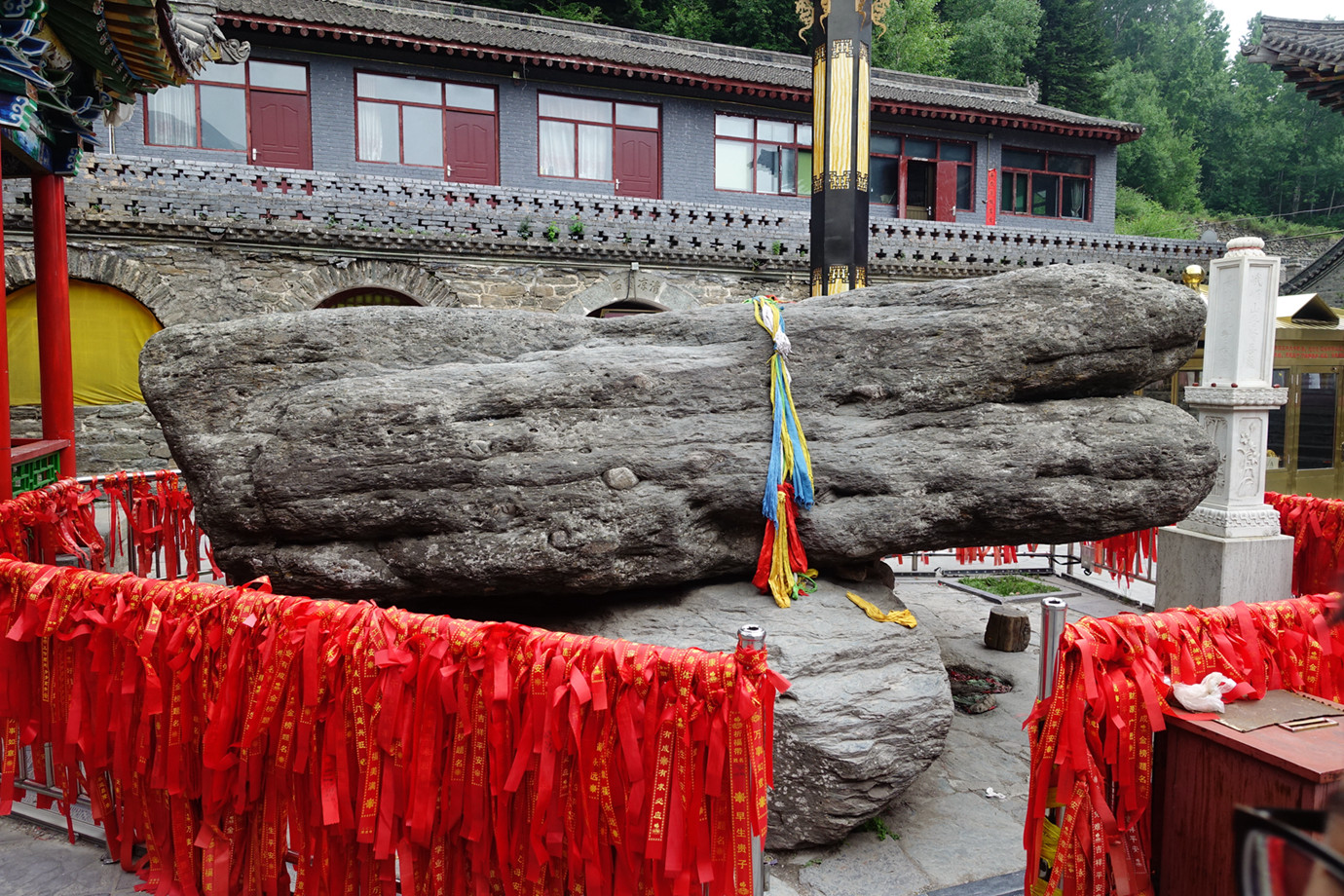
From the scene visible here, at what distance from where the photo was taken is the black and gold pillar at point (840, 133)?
10.6m

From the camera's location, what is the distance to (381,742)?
296 centimetres

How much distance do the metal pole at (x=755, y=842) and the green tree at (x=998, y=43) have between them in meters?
34.6

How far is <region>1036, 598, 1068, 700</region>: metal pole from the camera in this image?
2963 millimetres

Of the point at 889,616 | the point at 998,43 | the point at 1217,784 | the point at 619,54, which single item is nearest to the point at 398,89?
the point at 619,54

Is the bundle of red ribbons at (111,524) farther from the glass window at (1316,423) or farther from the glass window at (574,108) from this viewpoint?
the glass window at (1316,423)

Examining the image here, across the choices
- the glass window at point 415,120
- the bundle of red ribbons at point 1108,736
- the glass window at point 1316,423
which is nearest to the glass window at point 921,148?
the glass window at point 415,120

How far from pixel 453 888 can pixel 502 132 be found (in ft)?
62.0

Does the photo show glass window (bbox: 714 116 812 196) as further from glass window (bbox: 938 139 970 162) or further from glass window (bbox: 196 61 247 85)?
glass window (bbox: 196 61 247 85)

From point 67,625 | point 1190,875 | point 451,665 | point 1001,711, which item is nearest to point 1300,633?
point 1190,875

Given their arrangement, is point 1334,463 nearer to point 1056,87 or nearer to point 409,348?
point 409,348

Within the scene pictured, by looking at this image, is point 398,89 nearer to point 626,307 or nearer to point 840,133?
point 626,307

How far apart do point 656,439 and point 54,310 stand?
6.55 meters

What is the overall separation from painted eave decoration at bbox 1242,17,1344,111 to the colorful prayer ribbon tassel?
37.3 feet

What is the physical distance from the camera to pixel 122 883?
3533mm
